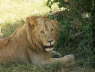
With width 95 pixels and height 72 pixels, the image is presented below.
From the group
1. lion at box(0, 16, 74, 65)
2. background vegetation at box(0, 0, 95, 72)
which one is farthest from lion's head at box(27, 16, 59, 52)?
background vegetation at box(0, 0, 95, 72)

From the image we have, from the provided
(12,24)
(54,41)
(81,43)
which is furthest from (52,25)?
(12,24)

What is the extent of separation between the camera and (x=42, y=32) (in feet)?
18.4

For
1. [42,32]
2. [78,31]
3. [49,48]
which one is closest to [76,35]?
[78,31]

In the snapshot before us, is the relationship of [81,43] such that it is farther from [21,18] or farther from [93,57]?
[21,18]

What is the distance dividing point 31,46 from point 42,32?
1.30 ft

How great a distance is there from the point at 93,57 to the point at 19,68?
1.11 meters

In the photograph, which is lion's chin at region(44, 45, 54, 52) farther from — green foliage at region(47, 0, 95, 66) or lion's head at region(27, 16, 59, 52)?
green foliage at region(47, 0, 95, 66)

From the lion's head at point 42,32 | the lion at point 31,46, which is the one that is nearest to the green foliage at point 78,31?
the lion at point 31,46

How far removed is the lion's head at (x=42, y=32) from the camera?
18.3ft

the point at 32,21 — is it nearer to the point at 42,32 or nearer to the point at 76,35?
the point at 42,32

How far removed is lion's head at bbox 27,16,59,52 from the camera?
558 centimetres

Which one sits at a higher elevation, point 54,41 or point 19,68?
point 54,41

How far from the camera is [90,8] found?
5.69m

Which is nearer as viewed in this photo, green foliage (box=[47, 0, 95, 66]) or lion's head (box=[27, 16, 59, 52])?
lion's head (box=[27, 16, 59, 52])
